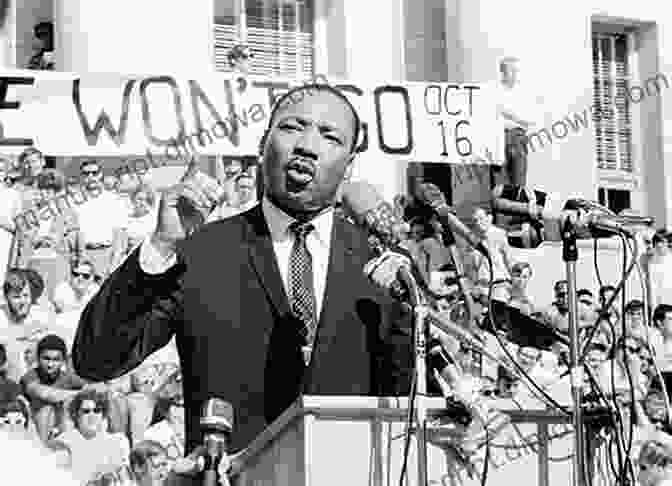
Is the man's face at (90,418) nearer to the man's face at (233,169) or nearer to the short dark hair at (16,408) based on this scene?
the short dark hair at (16,408)

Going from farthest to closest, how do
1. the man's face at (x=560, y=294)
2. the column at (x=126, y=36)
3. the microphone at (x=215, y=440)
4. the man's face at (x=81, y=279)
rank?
the column at (x=126, y=36)
the man's face at (x=560, y=294)
the man's face at (x=81, y=279)
the microphone at (x=215, y=440)

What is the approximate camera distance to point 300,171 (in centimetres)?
680

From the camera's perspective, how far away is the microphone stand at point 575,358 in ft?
17.3

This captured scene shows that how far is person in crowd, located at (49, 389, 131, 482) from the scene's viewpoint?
30.7ft

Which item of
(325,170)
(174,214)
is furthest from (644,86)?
(174,214)

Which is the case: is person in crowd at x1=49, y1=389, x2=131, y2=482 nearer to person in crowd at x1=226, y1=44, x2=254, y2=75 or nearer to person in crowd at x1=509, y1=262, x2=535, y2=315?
person in crowd at x1=226, y1=44, x2=254, y2=75

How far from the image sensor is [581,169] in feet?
42.7

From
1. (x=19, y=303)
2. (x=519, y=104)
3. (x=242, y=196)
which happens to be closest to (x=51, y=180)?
(x=19, y=303)

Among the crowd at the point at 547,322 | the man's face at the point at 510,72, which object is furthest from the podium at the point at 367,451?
the man's face at the point at 510,72

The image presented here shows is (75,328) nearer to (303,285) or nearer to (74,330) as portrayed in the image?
(74,330)

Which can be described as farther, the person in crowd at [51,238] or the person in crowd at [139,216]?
the person in crowd at [139,216]

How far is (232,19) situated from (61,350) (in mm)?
4371

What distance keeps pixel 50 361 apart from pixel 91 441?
52 cm

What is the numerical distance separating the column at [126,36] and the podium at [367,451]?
251 inches
